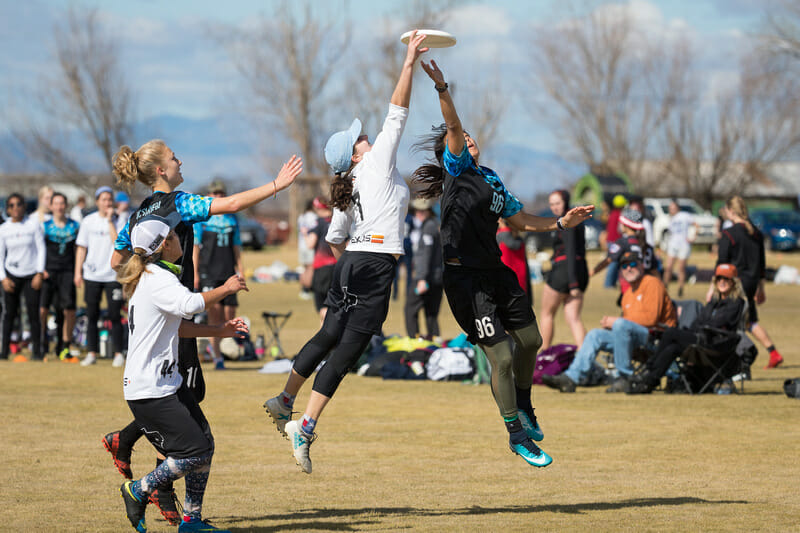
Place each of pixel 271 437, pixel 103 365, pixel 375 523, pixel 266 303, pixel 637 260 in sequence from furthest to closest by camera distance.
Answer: pixel 266 303 → pixel 103 365 → pixel 637 260 → pixel 271 437 → pixel 375 523

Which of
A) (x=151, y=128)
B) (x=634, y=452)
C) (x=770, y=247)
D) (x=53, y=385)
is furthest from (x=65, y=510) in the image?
(x=151, y=128)

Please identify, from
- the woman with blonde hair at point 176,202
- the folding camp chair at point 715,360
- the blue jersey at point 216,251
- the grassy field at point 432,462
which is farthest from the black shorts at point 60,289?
the woman with blonde hair at point 176,202

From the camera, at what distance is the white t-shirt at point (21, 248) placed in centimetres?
1341

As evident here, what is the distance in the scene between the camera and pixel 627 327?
11.1 metres

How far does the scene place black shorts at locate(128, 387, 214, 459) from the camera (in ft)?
17.5

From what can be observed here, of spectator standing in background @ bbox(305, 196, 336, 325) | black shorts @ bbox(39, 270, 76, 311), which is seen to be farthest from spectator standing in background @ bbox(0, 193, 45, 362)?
spectator standing in background @ bbox(305, 196, 336, 325)

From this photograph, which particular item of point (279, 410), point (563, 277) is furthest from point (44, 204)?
point (279, 410)

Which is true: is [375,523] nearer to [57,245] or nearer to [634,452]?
[634,452]

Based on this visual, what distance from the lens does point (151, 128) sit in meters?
50.6

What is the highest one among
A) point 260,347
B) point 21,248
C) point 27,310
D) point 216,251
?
point 216,251

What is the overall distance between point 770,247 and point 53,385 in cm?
3295

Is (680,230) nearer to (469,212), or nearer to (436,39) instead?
(469,212)

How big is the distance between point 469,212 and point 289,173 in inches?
55.9

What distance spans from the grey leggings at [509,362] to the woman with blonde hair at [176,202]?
186 cm
